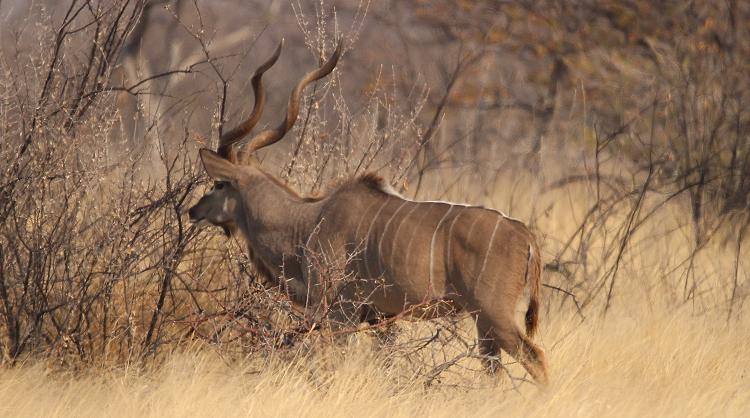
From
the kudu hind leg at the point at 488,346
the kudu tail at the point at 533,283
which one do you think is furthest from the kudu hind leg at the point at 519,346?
the kudu tail at the point at 533,283

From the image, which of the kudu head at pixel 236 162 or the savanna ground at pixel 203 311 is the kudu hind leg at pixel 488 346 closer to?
the savanna ground at pixel 203 311

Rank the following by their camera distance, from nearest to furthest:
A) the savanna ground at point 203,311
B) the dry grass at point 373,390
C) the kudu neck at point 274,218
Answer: the dry grass at point 373,390 < the savanna ground at point 203,311 < the kudu neck at point 274,218

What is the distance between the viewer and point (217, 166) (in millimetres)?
4293

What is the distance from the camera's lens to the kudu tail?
12.6ft

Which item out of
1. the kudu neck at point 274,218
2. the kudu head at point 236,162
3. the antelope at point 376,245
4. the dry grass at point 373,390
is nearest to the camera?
the dry grass at point 373,390

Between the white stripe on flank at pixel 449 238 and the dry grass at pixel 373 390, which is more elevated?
the white stripe on flank at pixel 449 238

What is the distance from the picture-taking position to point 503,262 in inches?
149

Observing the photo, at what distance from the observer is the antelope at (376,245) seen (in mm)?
3814

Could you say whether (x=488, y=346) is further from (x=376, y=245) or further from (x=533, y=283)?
(x=376, y=245)

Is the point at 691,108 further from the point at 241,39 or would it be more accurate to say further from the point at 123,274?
the point at 241,39

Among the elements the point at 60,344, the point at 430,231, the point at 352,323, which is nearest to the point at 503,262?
the point at 430,231

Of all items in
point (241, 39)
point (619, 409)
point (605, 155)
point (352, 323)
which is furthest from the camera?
point (241, 39)

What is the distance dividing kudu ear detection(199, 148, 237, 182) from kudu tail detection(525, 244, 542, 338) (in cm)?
108

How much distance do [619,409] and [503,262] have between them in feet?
1.73
